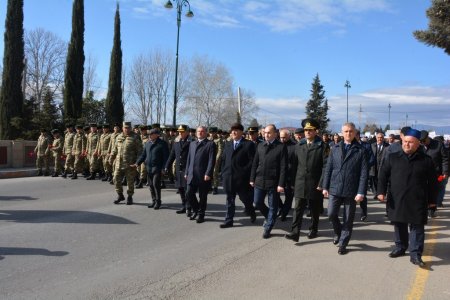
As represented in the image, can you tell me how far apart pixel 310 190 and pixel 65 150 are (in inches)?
460

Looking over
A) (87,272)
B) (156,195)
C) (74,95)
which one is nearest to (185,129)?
(156,195)

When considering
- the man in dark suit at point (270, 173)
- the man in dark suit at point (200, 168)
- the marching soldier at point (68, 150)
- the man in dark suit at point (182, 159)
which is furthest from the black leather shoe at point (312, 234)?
the marching soldier at point (68, 150)

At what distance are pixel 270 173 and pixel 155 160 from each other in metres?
3.34

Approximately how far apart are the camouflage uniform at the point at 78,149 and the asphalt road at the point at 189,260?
6.21m

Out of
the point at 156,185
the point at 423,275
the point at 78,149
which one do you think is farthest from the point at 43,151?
the point at 423,275

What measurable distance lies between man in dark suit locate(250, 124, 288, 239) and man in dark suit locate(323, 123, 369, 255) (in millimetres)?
972

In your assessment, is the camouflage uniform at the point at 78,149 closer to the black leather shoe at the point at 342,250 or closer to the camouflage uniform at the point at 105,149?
the camouflage uniform at the point at 105,149

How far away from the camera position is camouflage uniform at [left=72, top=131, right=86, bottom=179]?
611 inches

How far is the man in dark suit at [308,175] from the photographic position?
7078mm

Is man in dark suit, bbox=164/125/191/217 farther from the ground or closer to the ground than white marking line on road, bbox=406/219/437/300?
farther from the ground

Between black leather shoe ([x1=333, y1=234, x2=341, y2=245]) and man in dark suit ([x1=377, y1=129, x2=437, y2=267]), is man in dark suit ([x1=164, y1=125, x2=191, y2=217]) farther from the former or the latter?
man in dark suit ([x1=377, y1=129, x2=437, y2=267])

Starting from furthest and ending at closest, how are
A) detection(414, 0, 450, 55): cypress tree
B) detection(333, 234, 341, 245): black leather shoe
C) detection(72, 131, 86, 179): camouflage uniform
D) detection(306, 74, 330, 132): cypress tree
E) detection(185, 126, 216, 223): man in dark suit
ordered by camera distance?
detection(306, 74, 330, 132): cypress tree
detection(414, 0, 450, 55): cypress tree
detection(72, 131, 86, 179): camouflage uniform
detection(185, 126, 216, 223): man in dark suit
detection(333, 234, 341, 245): black leather shoe

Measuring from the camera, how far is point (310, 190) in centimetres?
708

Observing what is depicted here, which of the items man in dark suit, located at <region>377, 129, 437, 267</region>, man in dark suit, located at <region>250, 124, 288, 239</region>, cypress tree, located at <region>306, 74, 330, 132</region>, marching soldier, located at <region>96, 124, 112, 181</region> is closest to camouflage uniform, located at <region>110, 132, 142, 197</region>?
man in dark suit, located at <region>250, 124, 288, 239</region>
